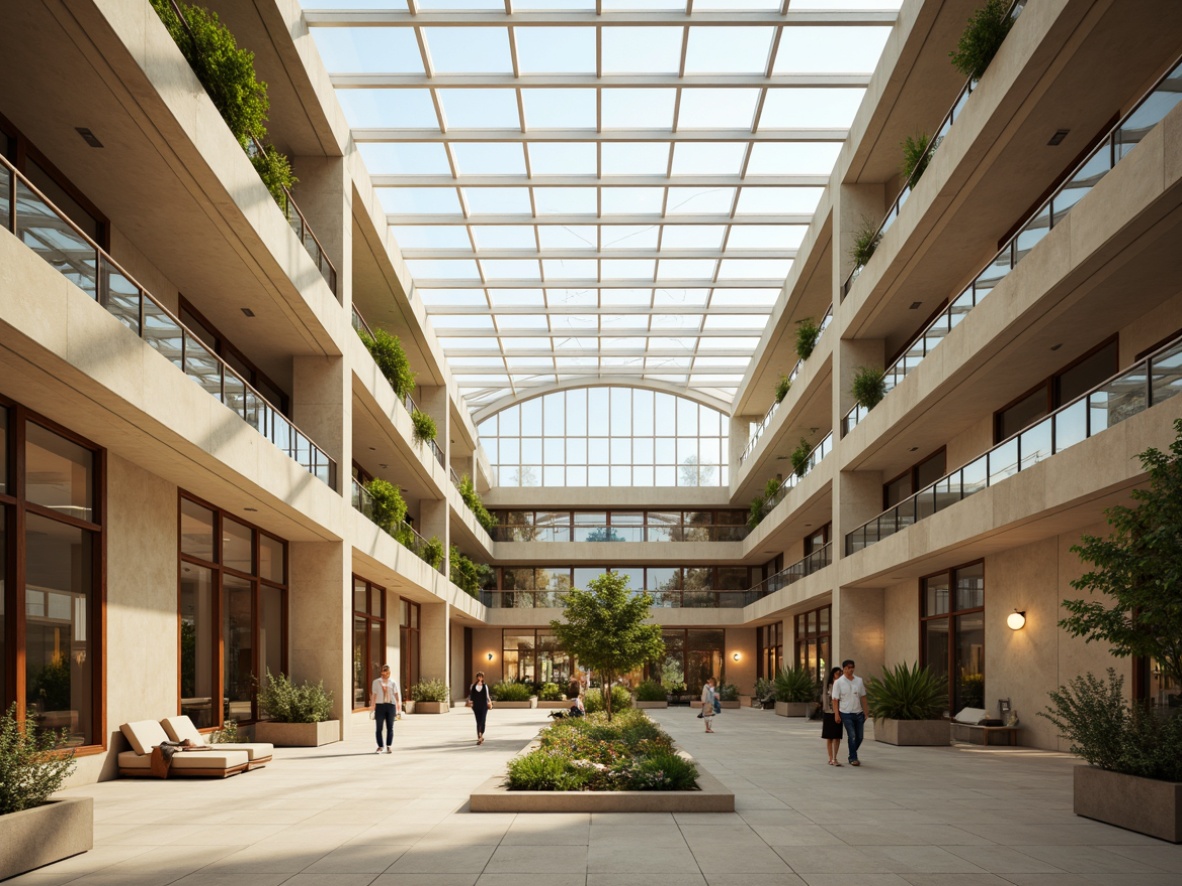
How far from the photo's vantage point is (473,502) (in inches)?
1809

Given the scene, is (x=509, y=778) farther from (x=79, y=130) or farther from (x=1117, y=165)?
(x=1117, y=165)

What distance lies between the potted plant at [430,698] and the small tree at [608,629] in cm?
1228

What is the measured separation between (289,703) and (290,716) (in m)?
0.26

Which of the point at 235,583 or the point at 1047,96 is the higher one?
the point at 1047,96

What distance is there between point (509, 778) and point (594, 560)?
41168 millimetres

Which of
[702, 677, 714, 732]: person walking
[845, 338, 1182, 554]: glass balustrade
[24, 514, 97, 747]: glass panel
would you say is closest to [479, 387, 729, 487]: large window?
[702, 677, 714, 732]: person walking

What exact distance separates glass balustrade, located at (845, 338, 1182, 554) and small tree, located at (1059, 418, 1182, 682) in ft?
8.60

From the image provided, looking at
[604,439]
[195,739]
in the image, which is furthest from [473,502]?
[195,739]

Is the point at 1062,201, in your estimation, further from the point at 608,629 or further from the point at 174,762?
the point at 174,762

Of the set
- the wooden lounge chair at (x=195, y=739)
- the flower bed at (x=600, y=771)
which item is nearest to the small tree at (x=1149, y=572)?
the flower bed at (x=600, y=771)

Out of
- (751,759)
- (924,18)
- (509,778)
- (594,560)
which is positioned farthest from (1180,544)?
(594,560)

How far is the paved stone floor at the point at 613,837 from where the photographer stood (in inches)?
329

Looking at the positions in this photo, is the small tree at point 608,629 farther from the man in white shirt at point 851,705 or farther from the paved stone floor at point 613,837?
the paved stone floor at point 613,837

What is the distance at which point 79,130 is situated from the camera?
13.0 m
